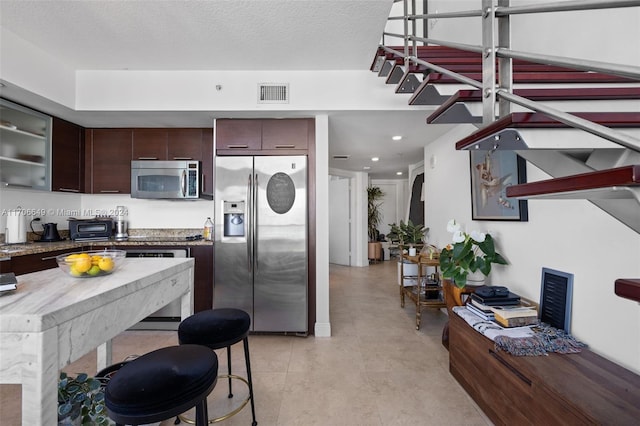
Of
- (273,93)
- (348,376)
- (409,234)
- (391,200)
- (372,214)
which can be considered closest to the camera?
(348,376)

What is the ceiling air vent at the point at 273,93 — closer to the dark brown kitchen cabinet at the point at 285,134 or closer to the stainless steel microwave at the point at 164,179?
the dark brown kitchen cabinet at the point at 285,134

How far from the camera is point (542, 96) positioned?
1.17 m

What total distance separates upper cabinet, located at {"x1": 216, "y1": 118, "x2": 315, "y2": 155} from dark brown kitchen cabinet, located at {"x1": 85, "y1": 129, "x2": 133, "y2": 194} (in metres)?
1.39

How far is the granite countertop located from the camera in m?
2.61

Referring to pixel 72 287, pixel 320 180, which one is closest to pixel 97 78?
pixel 320 180

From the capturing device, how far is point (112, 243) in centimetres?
315

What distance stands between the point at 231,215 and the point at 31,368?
2.29 meters

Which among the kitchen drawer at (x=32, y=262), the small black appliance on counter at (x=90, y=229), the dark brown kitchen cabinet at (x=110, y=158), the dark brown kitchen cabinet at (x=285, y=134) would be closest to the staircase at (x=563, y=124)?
the dark brown kitchen cabinet at (x=285, y=134)

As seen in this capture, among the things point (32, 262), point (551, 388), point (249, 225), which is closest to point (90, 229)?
point (32, 262)

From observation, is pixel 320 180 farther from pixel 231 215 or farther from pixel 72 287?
pixel 72 287

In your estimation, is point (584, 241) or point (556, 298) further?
point (556, 298)

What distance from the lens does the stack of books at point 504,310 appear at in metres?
1.84

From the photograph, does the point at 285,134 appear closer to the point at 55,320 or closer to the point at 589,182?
the point at 55,320

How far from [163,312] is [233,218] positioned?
1305 millimetres
